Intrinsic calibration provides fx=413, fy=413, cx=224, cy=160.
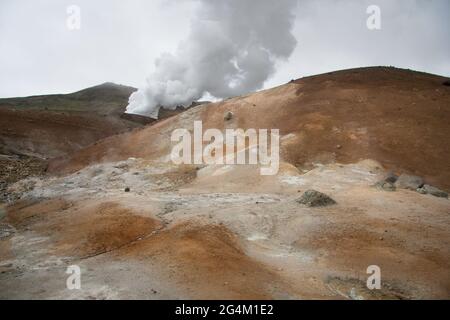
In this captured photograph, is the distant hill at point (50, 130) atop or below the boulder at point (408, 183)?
atop

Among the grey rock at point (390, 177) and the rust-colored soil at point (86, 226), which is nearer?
the rust-colored soil at point (86, 226)

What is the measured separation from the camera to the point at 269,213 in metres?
14.1

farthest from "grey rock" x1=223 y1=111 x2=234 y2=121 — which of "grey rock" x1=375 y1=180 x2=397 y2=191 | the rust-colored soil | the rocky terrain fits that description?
the rust-colored soil

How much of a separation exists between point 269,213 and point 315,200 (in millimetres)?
1827

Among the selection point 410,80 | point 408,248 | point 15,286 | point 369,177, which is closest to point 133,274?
point 15,286

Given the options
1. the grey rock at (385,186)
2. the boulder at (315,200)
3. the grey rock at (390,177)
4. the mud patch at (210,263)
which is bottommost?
the mud patch at (210,263)

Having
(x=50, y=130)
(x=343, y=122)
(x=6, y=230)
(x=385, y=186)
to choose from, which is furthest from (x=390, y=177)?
(x=50, y=130)

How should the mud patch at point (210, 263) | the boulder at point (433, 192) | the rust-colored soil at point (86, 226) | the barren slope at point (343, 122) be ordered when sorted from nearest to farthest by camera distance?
the mud patch at point (210, 263)
the rust-colored soil at point (86, 226)
the boulder at point (433, 192)
the barren slope at point (343, 122)

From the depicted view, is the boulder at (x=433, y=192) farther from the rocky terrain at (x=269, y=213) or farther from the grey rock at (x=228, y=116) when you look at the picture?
the grey rock at (x=228, y=116)

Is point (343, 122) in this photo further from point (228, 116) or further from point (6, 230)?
point (6, 230)

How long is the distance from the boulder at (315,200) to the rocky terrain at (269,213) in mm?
52

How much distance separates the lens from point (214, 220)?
12742 millimetres

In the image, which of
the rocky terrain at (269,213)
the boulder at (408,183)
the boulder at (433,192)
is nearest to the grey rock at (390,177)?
the rocky terrain at (269,213)

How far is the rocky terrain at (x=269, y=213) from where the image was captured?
922cm
